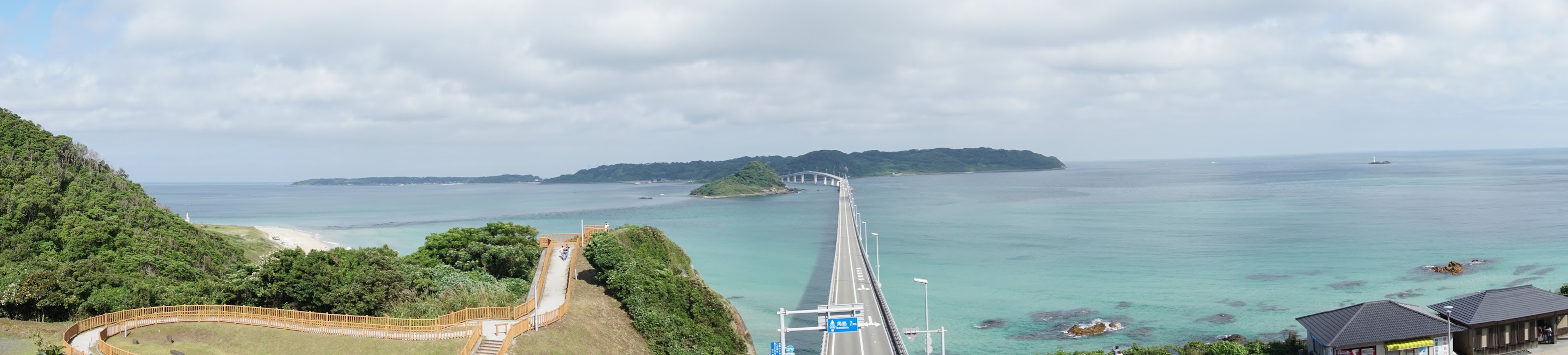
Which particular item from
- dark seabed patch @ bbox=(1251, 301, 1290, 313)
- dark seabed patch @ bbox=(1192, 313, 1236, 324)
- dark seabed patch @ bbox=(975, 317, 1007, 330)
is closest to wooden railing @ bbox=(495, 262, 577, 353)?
dark seabed patch @ bbox=(975, 317, 1007, 330)

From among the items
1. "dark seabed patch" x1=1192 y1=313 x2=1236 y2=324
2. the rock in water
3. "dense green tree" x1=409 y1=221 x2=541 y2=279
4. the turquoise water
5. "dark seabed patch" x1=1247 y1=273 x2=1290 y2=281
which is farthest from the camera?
"dark seabed patch" x1=1247 y1=273 x2=1290 y2=281

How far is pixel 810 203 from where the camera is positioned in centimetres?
15775

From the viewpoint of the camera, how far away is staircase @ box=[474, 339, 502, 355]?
66.0 feet

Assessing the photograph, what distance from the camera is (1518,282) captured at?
4662cm

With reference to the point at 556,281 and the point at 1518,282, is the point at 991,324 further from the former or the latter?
the point at 1518,282

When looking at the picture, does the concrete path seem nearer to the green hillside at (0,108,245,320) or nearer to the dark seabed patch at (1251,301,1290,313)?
the green hillside at (0,108,245,320)

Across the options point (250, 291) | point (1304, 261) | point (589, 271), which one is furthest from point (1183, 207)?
point (250, 291)

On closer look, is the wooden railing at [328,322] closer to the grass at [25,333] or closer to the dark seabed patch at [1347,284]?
the grass at [25,333]

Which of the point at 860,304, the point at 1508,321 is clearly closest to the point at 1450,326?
the point at 1508,321

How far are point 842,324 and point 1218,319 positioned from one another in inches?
977

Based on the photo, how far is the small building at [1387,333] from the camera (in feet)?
83.9

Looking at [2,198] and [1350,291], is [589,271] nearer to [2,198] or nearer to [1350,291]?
[2,198]

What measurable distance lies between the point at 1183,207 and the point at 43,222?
117 metres

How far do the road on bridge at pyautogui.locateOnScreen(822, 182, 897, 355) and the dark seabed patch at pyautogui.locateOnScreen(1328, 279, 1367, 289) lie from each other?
27743 mm
